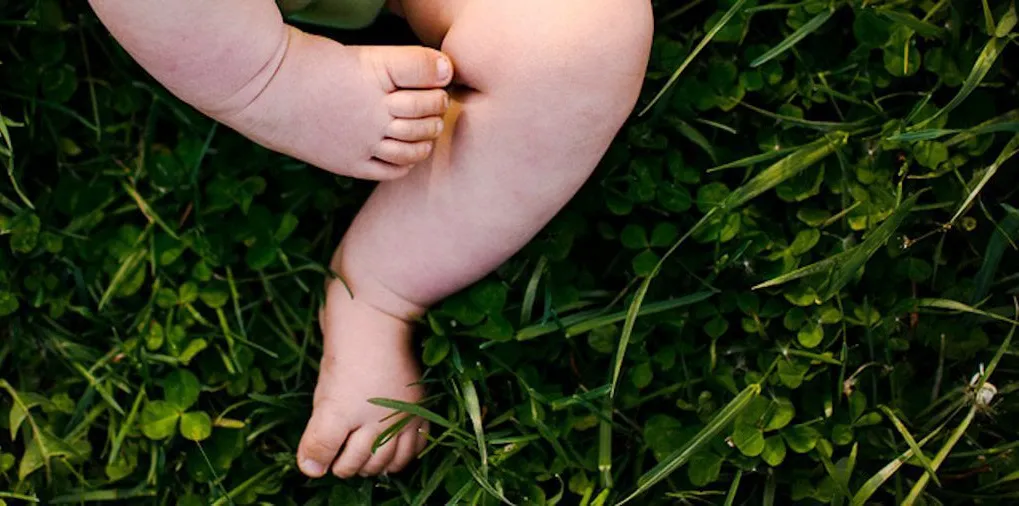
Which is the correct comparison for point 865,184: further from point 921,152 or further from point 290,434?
point 290,434

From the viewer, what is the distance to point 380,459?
5.20 ft

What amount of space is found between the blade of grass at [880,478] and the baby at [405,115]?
1.78ft

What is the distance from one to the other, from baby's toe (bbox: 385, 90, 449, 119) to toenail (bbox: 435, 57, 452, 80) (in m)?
0.02

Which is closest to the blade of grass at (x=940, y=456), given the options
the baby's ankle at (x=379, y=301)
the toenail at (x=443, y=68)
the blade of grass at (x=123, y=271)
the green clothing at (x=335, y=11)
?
the baby's ankle at (x=379, y=301)

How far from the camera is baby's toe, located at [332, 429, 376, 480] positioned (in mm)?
1577

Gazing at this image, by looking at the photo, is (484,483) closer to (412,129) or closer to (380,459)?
(380,459)

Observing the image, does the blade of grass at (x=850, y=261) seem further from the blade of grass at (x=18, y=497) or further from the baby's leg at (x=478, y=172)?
the blade of grass at (x=18, y=497)

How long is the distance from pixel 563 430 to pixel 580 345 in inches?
5.5

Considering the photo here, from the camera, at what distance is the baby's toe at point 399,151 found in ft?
4.68

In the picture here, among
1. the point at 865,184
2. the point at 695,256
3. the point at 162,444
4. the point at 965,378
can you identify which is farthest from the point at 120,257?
the point at 965,378

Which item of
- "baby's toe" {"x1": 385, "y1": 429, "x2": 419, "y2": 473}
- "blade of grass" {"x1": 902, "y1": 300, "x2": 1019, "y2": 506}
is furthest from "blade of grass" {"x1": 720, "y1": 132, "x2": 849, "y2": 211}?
"baby's toe" {"x1": 385, "y1": 429, "x2": 419, "y2": 473}

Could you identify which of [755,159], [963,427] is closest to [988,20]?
[755,159]

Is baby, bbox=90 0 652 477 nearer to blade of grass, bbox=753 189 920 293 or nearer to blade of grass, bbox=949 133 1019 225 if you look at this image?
blade of grass, bbox=753 189 920 293

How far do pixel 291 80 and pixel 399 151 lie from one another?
0.52 ft
